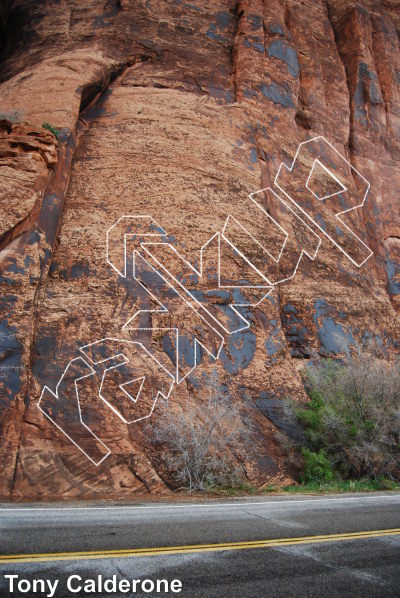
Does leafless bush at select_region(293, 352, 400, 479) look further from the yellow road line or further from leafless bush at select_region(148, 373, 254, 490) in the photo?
the yellow road line

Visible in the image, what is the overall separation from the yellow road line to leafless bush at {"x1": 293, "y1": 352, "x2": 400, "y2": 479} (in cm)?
830

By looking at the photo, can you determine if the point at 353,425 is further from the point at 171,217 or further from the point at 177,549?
the point at 177,549

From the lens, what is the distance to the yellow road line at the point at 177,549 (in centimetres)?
447

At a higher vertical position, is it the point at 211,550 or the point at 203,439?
the point at 211,550

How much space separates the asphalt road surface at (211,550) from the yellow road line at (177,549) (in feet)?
0.04

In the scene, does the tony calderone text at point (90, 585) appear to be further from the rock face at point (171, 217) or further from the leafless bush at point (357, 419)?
the leafless bush at point (357, 419)

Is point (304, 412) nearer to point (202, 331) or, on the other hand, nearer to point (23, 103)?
point (202, 331)

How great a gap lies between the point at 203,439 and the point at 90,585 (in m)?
9.37

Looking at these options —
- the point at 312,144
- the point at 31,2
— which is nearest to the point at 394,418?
the point at 312,144

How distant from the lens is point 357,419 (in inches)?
591

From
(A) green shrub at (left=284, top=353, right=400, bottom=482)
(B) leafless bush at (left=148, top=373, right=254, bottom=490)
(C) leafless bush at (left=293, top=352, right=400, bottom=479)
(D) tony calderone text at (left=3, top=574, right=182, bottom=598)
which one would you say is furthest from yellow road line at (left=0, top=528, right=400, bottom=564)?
(C) leafless bush at (left=293, top=352, right=400, bottom=479)

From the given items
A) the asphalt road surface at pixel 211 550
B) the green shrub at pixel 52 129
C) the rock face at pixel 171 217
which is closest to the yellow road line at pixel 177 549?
the asphalt road surface at pixel 211 550

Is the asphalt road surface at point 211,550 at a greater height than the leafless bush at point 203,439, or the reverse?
the asphalt road surface at point 211,550

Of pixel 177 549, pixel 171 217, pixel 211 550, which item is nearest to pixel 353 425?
pixel 171 217
